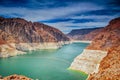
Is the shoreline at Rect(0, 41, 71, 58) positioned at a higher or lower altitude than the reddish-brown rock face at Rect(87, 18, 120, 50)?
lower

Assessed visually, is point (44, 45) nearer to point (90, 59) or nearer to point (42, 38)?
point (42, 38)

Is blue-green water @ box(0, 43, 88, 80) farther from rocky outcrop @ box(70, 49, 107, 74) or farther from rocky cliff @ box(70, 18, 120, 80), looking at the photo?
rocky cliff @ box(70, 18, 120, 80)

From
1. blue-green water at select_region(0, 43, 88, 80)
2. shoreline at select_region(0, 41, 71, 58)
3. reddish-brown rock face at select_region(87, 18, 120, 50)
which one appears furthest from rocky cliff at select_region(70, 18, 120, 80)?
shoreline at select_region(0, 41, 71, 58)

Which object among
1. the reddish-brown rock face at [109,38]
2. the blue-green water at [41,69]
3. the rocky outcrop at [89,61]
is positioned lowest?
the blue-green water at [41,69]

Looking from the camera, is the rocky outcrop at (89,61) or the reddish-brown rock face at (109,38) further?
the reddish-brown rock face at (109,38)

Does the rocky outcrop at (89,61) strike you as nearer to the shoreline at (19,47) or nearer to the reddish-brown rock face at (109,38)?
the reddish-brown rock face at (109,38)

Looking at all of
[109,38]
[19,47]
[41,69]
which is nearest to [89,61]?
[109,38]

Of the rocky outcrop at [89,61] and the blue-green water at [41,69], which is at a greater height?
the rocky outcrop at [89,61]

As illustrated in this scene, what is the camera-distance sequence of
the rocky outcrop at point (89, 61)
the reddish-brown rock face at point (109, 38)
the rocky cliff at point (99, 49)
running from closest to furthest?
1. the rocky outcrop at point (89, 61)
2. the rocky cliff at point (99, 49)
3. the reddish-brown rock face at point (109, 38)

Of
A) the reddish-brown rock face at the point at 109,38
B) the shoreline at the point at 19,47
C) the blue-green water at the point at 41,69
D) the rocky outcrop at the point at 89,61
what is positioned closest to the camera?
the blue-green water at the point at 41,69

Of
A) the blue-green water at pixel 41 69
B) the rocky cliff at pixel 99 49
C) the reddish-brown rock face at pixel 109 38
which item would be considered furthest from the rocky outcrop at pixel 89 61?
the blue-green water at pixel 41 69
